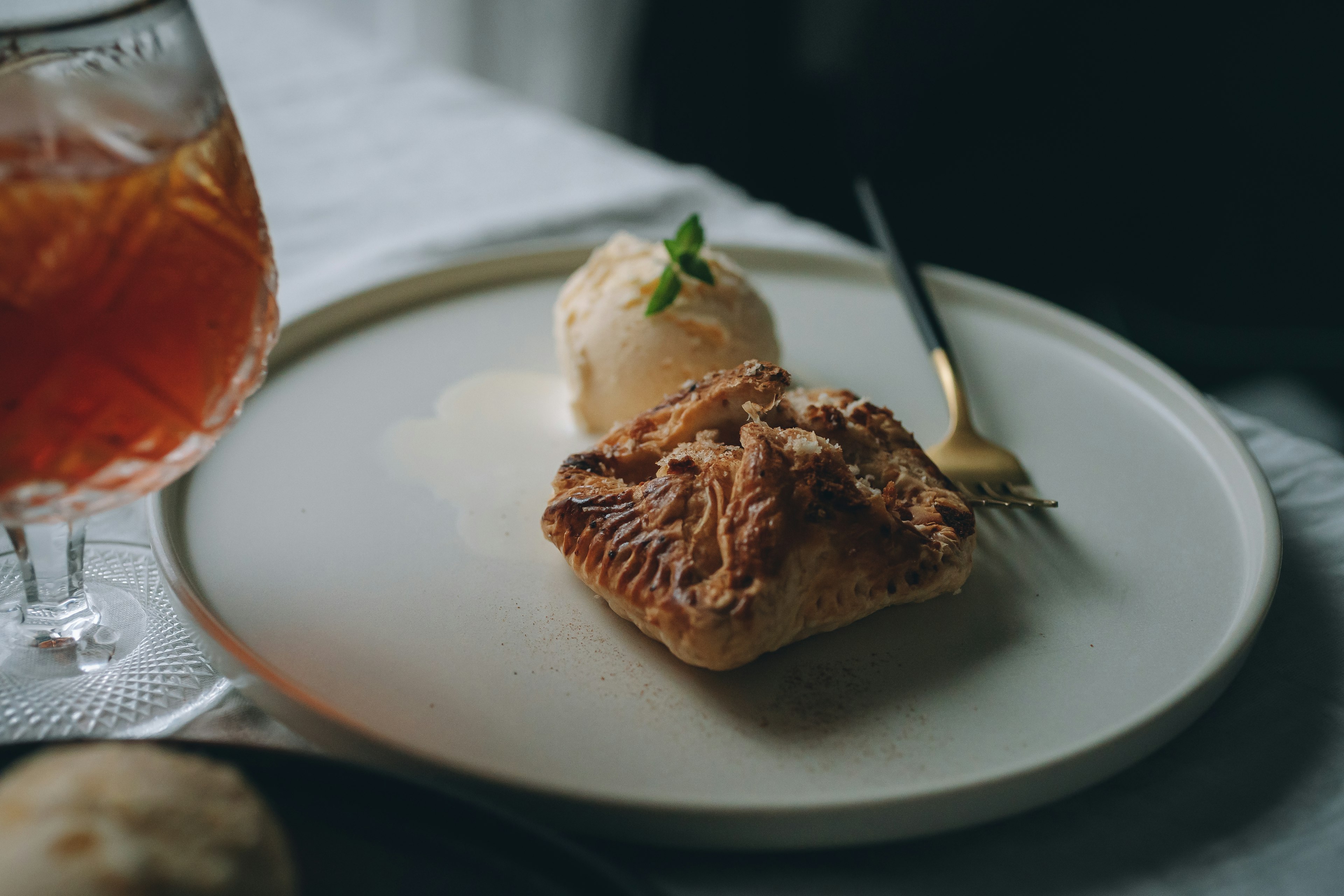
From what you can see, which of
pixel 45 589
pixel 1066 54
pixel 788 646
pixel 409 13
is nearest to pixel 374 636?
pixel 45 589

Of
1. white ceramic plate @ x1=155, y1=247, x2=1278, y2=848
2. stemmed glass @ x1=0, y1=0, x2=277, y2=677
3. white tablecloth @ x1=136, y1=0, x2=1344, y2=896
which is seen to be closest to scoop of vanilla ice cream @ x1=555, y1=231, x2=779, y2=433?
white ceramic plate @ x1=155, y1=247, x2=1278, y2=848

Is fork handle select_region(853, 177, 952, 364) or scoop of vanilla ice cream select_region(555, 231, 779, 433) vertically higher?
fork handle select_region(853, 177, 952, 364)

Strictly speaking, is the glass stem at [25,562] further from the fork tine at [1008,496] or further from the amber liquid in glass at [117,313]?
the fork tine at [1008,496]

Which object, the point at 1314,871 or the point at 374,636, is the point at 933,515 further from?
the point at 374,636

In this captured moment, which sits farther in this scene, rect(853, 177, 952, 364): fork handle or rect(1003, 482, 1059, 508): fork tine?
rect(853, 177, 952, 364): fork handle

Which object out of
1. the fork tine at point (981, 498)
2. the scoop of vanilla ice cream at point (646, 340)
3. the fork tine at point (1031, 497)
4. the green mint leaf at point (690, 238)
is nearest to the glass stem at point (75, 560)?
the scoop of vanilla ice cream at point (646, 340)

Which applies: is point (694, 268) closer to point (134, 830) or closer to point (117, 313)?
point (117, 313)

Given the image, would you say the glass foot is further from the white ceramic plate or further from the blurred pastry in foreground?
the blurred pastry in foreground
